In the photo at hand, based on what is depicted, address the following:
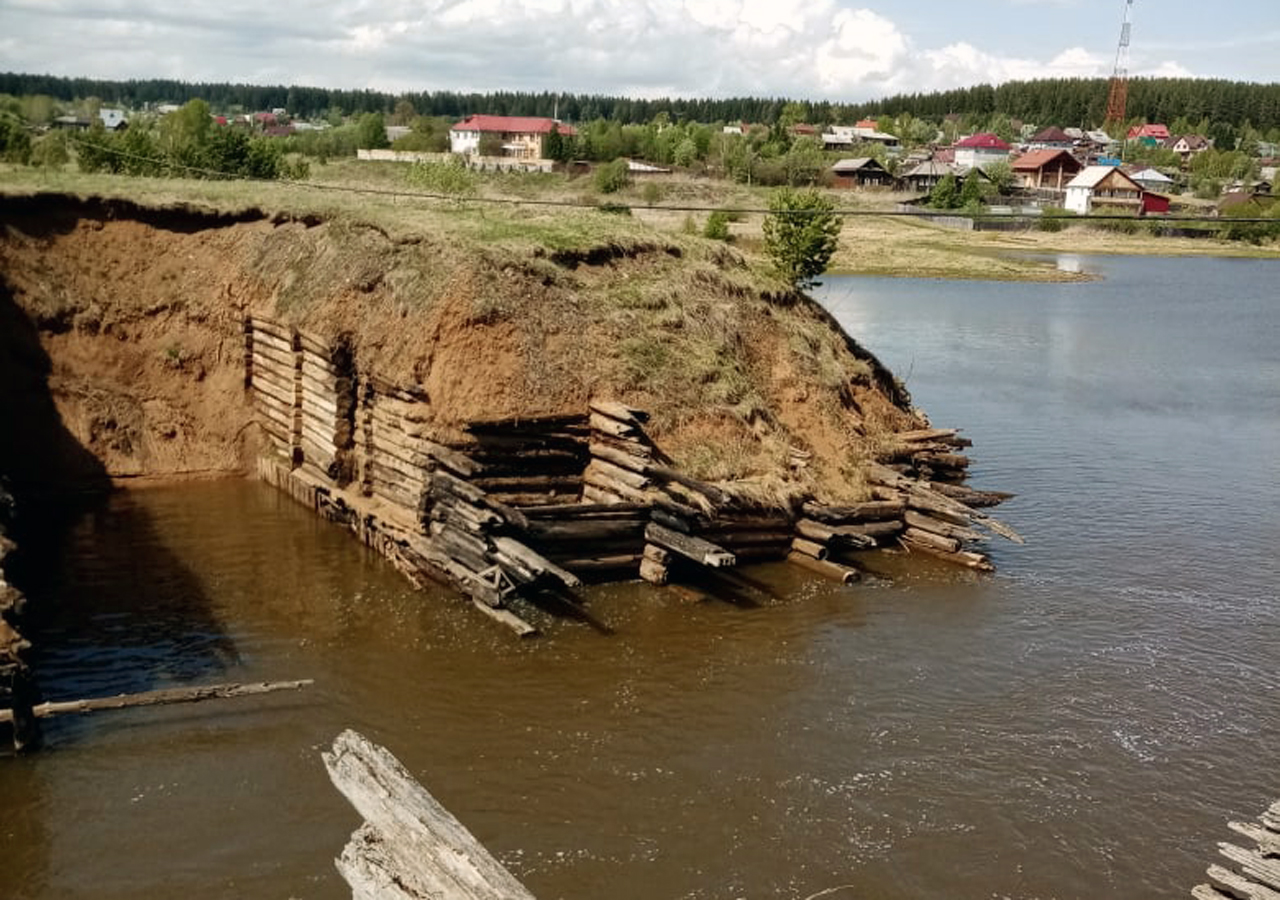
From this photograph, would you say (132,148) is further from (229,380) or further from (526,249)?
(526,249)

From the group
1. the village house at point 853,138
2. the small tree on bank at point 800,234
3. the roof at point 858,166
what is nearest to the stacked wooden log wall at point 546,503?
the small tree on bank at point 800,234

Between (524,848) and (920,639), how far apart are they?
7881 mm

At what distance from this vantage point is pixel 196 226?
27.7m

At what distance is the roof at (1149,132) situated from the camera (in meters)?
188

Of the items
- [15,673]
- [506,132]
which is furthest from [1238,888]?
[506,132]

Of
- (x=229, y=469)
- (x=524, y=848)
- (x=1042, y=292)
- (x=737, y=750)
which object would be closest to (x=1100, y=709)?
(x=737, y=750)

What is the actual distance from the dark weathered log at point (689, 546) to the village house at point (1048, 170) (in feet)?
377

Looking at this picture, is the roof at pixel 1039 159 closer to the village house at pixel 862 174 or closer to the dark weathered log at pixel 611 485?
the village house at pixel 862 174

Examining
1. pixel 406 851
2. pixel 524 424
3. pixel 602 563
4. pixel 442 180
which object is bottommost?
pixel 602 563

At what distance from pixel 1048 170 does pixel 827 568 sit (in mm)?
117888

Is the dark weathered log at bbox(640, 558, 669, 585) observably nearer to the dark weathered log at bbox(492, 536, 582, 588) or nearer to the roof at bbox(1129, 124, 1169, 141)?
the dark weathered log at bbox(492, 536, 582, 588)

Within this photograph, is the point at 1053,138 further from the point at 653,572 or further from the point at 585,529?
the point at 585,529

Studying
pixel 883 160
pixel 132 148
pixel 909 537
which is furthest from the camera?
pixel 883 160

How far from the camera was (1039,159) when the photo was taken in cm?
12444
